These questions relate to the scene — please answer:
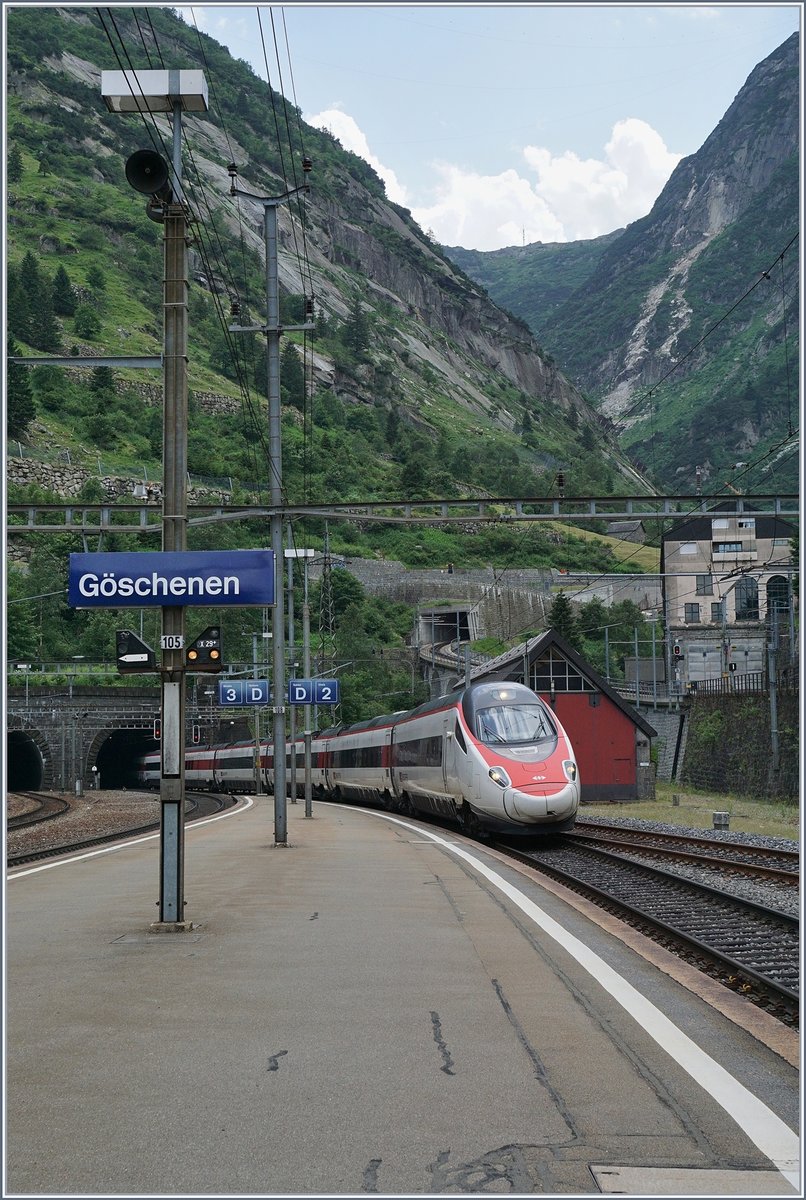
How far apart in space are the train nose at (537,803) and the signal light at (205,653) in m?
10.8

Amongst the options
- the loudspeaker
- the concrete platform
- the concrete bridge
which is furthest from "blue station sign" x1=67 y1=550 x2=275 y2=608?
the concrete bridge

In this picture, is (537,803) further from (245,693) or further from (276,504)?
(245,693)

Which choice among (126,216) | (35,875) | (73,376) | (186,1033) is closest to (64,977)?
(186,1033)

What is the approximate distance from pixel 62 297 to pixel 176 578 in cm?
14979

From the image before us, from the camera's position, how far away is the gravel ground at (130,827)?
51.0 ft

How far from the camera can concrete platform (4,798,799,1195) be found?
4.61 m

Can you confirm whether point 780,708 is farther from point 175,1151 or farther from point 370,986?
point 175,1151

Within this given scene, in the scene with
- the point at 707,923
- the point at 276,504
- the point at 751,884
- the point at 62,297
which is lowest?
the point at 751,884

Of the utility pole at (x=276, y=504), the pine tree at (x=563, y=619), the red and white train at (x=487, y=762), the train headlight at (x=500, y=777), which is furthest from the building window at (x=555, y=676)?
the pine tree at (x=563, y=619)

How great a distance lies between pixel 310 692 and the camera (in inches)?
1313

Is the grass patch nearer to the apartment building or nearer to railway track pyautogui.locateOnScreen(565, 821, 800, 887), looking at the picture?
railway track pyautogui.locateOnScreen(565, 821, 800, 887)

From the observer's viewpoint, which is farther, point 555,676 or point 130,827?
point 555,676

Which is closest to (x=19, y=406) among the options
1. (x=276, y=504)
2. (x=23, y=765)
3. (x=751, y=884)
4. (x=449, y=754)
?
(x=23, y=765)

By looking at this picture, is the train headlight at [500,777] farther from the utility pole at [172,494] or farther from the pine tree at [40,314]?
the pine tree at [40,314]
